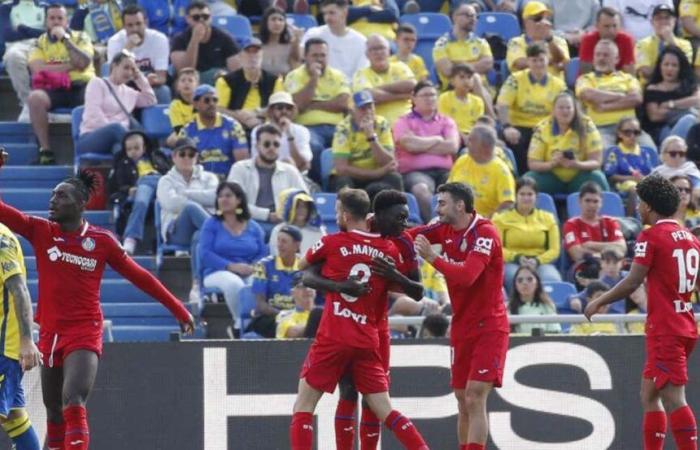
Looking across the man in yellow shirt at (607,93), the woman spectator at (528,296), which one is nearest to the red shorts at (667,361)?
the woman spectator at (528,296)

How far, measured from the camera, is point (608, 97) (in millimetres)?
19516

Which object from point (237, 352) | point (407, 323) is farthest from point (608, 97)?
point (237, 352)

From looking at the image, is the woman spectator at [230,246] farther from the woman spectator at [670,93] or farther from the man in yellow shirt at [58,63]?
the woman spectator at [670,93]

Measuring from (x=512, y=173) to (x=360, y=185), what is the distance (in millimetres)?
1547

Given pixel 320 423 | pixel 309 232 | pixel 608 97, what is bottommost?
pixel 320 423

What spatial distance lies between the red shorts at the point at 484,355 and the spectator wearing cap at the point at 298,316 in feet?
10.9

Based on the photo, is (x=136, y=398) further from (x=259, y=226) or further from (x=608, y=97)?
(x=608, y=97)

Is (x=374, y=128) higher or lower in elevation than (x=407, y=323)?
higher

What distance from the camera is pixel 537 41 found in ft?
66.0

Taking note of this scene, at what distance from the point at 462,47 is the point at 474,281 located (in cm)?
802

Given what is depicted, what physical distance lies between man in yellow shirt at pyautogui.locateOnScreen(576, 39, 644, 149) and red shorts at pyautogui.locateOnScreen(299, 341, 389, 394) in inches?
303

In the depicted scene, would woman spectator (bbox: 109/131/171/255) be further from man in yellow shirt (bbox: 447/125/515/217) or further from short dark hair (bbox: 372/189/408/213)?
short dark hair (bbox: 372/189/408/213)

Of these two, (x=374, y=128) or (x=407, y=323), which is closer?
(x=407, y=323)

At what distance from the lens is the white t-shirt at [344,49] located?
20.0m
